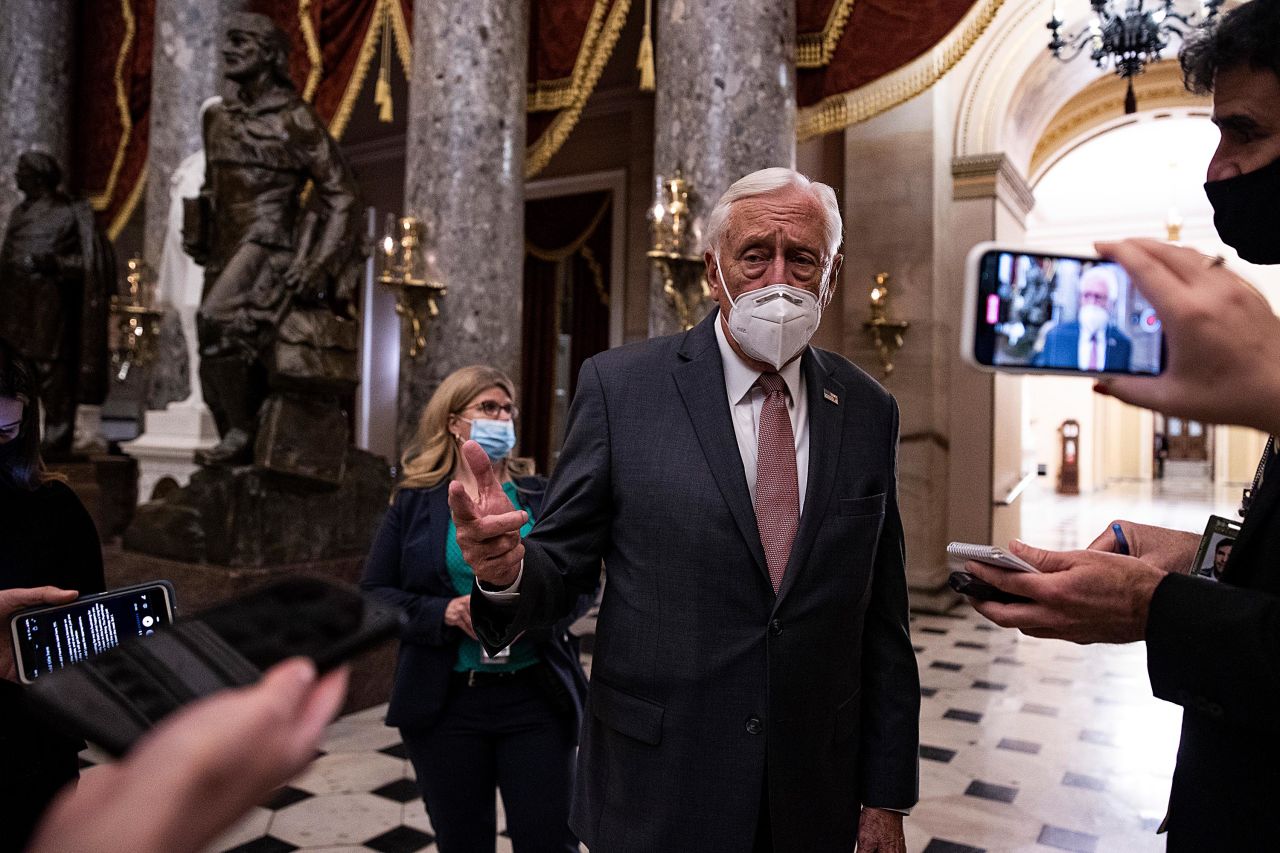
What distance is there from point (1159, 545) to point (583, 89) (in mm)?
6528

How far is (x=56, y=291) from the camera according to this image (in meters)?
8.31

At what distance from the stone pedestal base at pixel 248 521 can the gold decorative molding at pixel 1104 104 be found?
9.33 m

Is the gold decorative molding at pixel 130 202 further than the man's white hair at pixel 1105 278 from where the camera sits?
Yes

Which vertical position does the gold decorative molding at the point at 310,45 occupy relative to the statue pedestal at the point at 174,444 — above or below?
above

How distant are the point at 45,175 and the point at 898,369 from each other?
7964 millimetres

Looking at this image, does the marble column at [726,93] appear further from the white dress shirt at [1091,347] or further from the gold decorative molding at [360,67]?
the white dress shirt at [1091,347]

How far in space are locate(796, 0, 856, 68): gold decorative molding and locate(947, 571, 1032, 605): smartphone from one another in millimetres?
5335

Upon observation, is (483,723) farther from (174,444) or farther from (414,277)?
(174,444)

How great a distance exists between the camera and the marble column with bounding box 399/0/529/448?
5.68 m

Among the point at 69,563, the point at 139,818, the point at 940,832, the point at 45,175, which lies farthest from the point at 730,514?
the point at 45,175

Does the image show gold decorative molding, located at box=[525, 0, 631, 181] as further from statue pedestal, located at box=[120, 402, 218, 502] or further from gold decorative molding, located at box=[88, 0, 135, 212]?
gold decorative molding, located at box=[88, 0, 135, 212]

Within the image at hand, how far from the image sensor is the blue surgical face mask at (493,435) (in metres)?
2.84

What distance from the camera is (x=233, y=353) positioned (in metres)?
5.38

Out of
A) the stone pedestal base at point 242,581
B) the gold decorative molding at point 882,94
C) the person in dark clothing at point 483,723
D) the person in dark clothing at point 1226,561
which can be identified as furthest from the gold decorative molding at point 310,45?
the person in dark clothing at point 1226,561
